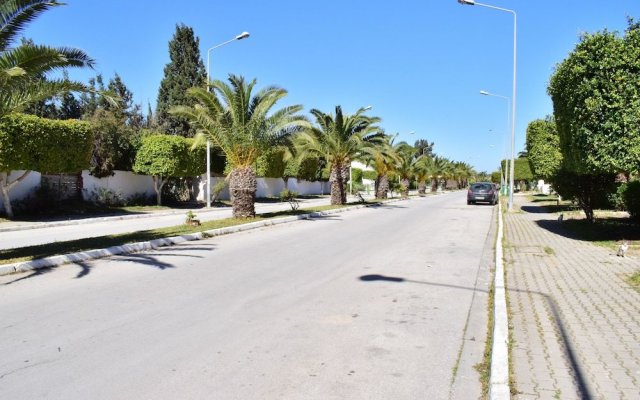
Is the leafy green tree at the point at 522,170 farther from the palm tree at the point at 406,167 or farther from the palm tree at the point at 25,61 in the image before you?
the palm tree at the point at 25,61

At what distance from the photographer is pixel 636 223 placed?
1647 centimetres

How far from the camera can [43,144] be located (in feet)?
72.3

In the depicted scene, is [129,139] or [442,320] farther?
[129,139]

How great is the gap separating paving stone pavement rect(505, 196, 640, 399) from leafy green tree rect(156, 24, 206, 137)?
41.8 meters

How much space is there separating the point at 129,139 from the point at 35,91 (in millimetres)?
21848

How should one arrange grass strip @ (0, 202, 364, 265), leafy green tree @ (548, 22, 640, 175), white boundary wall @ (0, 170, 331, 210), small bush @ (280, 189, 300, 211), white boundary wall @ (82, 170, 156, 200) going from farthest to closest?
white boundary wall @ (82, 170, 156, 200), small bush @ (280, 189, 300, 211), white boundary wall @ (0, 170, 331, 210), leafy green tree @ (548, 22, 640, 175), grass strip @ (0, 202, 364, 265)

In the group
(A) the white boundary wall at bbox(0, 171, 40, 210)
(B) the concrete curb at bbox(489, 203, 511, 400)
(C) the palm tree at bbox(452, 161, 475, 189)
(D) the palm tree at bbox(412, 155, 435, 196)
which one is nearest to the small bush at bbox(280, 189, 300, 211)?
(A) the white boundary wall at bbox(0, 171, 40, 210)

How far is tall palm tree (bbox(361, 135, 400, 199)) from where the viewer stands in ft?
104

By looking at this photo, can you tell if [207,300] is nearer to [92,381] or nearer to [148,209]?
[92,381]

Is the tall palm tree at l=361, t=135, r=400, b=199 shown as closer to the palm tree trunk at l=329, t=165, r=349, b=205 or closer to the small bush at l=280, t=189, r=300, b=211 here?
the palm tree trunk at l=329, t=165, r=349, b=205

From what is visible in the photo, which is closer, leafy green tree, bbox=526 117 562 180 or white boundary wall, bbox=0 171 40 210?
white boundary wall, bbox=0 171 40 210

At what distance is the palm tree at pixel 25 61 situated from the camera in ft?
29.9

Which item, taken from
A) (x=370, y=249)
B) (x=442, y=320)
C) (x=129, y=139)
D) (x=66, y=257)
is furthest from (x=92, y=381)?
(x=129, y=139)

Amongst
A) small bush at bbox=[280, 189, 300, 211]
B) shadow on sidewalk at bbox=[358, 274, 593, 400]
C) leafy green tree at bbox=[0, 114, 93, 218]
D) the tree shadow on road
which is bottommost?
shadow on sidewalk at bbox=[358, 274, 593, 400]
